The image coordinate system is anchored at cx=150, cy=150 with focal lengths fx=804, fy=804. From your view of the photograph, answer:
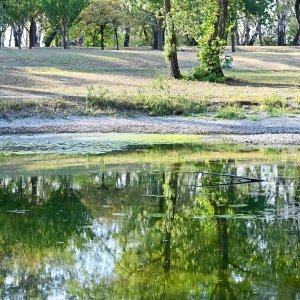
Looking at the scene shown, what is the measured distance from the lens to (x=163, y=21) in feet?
189

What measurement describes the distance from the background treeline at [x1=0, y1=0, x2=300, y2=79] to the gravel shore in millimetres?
14190

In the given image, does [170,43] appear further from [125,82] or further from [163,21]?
[163,21]

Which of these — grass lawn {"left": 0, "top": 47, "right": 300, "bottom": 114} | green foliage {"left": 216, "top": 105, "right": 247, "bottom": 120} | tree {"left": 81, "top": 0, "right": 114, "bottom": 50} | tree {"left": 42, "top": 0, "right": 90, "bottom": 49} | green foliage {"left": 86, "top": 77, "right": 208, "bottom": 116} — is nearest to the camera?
green foliage {"left": 216, "top": 105, "right": 247, "bottom": 120}

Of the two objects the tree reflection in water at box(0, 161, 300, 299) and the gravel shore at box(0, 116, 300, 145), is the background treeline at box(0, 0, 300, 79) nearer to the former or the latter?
the gravel shore at box(0, 116, 300, 145)

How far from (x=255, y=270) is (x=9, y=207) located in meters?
5.70

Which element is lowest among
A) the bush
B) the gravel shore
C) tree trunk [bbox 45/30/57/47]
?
the gravel shore

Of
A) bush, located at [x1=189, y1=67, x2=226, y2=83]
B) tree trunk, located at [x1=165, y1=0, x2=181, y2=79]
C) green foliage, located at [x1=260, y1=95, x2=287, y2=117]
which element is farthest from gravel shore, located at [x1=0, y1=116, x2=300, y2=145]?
bush, located at [x1=189, y1=67, x2=226, y2=83]

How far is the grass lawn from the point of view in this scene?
32.4 meters

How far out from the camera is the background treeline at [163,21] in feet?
143

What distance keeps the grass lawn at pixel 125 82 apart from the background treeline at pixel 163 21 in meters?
2.48

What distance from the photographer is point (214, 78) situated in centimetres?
4406

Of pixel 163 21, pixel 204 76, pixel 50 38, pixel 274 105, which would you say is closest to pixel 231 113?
pixel 274 105

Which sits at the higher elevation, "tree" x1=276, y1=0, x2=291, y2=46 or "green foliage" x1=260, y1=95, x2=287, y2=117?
"tree" x1=276, y1=0, x2=291, y2=46

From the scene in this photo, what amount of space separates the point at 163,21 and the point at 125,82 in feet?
51.9
